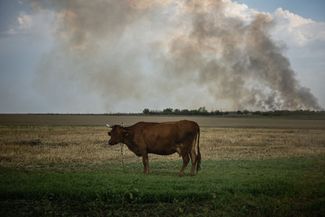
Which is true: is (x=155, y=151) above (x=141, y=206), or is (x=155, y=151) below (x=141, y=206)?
above

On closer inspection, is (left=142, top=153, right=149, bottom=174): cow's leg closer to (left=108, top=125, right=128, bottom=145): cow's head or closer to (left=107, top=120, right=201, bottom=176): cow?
(left=107, top=120, right=201, bottom=176): cow

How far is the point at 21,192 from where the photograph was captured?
1384 cm

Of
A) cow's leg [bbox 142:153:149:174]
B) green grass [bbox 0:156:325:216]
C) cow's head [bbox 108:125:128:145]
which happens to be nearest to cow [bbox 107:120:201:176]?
cow's leg [bbox 142:153:149:174]

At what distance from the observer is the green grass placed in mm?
12891

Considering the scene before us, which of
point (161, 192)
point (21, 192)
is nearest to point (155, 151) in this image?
point (161, 192)

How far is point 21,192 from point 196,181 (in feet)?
19.2

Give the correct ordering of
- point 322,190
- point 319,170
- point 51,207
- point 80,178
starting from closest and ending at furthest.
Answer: point 51,207, point 322,190, point 80,178, point 319,170

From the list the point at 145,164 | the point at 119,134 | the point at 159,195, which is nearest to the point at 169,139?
the point at 145,164

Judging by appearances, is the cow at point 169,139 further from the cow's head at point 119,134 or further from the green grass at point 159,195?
the green grass at point 159,195

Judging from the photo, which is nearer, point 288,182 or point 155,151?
point 288,182

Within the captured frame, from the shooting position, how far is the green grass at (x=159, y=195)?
12891mm

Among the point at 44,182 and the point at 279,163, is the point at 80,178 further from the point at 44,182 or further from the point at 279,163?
the point at 279,163

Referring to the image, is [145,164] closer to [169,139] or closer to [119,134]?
[169,139]

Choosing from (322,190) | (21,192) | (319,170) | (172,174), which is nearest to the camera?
(21,192)
